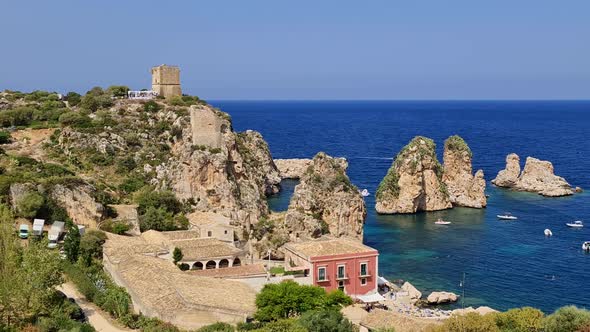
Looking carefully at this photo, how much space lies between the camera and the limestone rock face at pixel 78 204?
38594 mm

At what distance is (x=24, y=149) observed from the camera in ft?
164

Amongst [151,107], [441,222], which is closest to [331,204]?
[441,222]

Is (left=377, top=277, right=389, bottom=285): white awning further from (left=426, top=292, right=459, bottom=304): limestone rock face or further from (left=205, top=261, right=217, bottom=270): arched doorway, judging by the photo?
(left=205, top=261, right=217, bottom=270): arched doorway

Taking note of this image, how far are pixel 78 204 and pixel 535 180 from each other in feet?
177

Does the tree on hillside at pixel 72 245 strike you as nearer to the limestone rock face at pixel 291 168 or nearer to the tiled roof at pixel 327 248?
the tiled roof at pixel 327 248

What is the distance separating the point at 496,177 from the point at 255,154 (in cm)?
3175

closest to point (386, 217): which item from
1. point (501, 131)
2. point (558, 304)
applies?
point (558, 304)

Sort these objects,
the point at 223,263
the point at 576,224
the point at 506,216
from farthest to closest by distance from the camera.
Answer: the point at 506,216 → the point at 576,224 → the point at 223,263

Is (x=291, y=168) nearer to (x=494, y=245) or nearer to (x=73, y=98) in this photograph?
(x=73, y=98)

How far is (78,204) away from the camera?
127 feet

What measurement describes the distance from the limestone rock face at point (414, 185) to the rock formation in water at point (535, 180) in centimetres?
1392

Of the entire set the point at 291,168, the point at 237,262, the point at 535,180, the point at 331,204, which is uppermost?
the point at 331,204

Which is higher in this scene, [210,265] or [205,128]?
[205,128]

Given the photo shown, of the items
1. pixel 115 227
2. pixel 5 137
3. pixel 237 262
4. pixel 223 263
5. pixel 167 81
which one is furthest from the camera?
pixel 167 81
